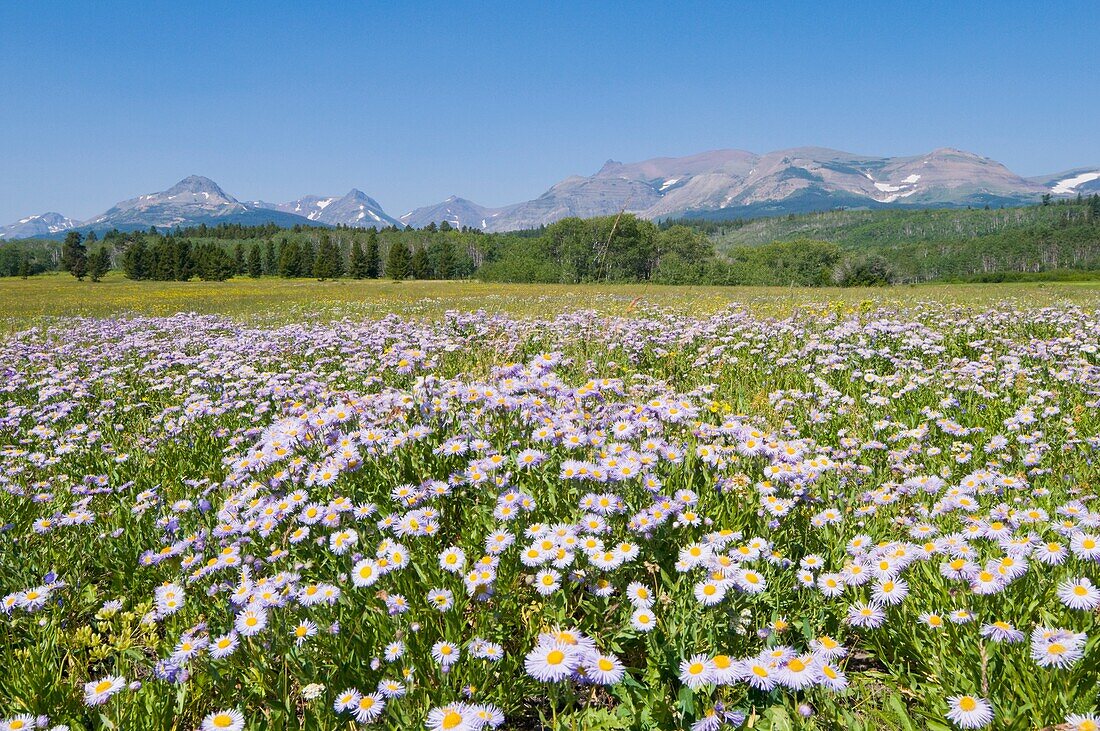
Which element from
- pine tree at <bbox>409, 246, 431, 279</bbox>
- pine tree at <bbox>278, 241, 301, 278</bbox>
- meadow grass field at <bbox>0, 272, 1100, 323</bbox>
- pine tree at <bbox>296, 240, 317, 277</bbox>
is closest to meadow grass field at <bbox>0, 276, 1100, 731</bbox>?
meadow grass field at <bbox>0, 272, 1100, 323</bbox>

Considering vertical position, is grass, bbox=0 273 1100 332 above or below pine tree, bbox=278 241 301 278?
below

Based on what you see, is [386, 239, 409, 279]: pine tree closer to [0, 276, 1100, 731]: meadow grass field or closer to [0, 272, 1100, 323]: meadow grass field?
[0, 272, 1100, 323]: meadow grass field

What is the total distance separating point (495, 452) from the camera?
11.7 feet

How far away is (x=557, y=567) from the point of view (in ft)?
8.25

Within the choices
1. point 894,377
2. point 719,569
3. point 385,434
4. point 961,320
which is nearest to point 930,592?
point 719,569

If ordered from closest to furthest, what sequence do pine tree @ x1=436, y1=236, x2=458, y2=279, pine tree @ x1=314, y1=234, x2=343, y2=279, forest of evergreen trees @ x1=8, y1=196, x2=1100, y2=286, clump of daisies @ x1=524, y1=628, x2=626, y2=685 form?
clump of daisies @ x1=524, y1=628, x2=626, y2=685
forest of evergreen trees @ x1=8, y1=196, x2=1100, y2=286
pine tree @ x1=314, y1=234, x2=343, y2=279
pine tree @ x1=436, y1=236, x2=458, y2=279

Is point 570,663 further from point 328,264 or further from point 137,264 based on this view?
point 137,264

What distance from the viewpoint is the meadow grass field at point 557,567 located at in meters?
2.14

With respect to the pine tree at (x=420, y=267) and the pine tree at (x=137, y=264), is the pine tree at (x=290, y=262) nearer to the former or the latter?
the pine tree at (x=420, y=267)

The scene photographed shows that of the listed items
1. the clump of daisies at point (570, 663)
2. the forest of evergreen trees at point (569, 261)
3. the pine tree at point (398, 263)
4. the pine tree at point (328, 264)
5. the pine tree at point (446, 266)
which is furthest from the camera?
the pine tree at point (446, 266)

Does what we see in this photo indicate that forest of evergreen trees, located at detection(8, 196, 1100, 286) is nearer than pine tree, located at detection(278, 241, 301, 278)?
Yes

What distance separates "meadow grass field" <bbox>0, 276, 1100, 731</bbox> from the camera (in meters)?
2.14

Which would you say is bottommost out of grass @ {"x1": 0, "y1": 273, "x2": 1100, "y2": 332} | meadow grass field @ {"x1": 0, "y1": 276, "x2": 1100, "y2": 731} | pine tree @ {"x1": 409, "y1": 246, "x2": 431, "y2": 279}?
meadow grass field @ {"x1": 0, "y1": 276, "x2": 1100, "y2": 731}

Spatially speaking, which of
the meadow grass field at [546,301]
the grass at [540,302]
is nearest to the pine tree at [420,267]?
the meadow grass field at [546,301]
